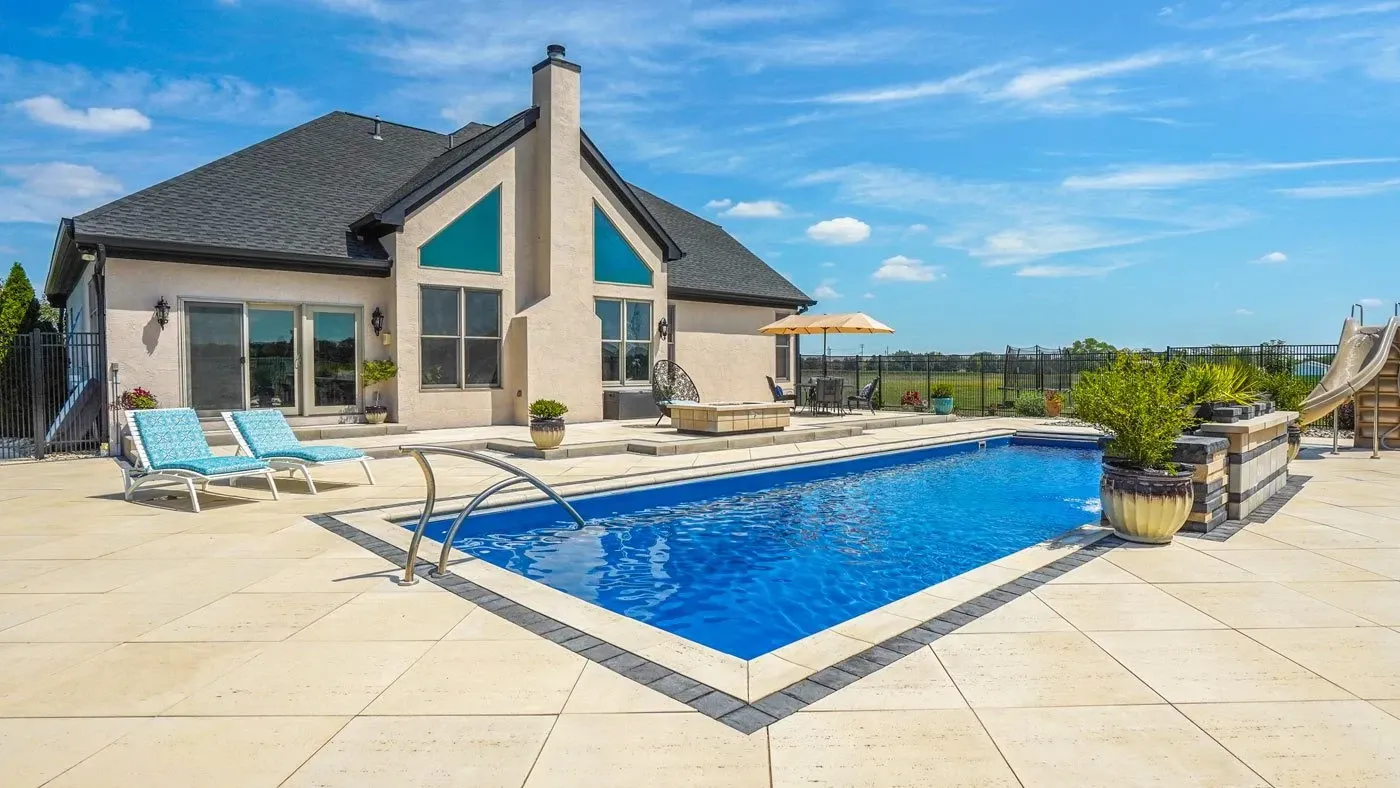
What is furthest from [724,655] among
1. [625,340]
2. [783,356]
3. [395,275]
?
[783,356]

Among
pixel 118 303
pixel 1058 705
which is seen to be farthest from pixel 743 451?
pixel 118 303

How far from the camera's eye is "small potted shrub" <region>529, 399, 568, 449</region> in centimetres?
1078

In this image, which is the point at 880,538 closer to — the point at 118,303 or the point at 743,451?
the point at 743,451

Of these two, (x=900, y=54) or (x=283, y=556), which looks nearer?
(x=283, y=556)

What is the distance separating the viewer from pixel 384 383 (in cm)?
1372

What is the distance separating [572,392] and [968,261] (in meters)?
14.5

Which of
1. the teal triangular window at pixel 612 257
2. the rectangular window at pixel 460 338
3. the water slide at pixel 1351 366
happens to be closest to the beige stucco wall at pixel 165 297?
the rectangular window at pixel 460 338

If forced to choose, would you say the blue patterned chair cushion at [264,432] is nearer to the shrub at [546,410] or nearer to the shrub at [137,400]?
the shrub at [546,410]

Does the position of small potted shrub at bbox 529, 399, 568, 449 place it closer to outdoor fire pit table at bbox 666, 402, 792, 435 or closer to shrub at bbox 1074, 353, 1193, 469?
outdoor fire pit table at bbox 666, 402, 792, 435

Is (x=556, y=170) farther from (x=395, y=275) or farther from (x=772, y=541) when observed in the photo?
(x=772, y=541)

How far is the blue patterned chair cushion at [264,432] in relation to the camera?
834 centimetres

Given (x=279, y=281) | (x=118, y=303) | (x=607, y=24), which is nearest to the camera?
(x=118, y=303)

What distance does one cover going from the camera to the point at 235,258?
39.1 feet

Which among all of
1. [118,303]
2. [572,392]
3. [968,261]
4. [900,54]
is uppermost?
[900,54]
